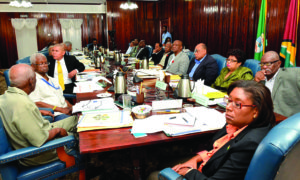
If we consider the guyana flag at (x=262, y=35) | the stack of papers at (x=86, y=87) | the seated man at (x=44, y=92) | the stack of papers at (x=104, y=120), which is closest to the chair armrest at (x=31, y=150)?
the stack of papers at (x=104, y=120)

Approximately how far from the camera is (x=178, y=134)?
51.0 inches

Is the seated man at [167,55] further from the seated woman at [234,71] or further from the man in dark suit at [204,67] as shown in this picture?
the seated woman at [234,71]

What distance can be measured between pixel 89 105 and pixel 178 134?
841 mm

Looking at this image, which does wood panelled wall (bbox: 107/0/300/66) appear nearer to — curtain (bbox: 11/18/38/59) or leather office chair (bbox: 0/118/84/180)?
leather office chair (bbox: 0/118/84/180)

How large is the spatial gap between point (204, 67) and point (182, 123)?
2163 mm

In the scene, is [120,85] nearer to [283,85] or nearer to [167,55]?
[283,85]

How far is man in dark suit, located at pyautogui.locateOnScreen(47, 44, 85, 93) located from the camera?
10.6ft

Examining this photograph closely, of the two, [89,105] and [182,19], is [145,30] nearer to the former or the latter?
[182,19]

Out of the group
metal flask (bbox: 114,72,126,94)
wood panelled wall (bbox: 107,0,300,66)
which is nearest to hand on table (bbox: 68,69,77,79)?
A: metal flask (bbox: 114,72,126,94)

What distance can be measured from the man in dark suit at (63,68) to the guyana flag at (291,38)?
3061 mm

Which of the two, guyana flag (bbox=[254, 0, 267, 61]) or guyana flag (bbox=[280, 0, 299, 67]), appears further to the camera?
guyana flag (bbox=[254, 0, 267, 61])

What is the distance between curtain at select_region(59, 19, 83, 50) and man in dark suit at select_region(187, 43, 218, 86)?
9.12 meters

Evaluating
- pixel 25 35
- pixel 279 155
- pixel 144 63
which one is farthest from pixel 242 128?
pixel 25 35

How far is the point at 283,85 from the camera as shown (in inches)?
83.4
